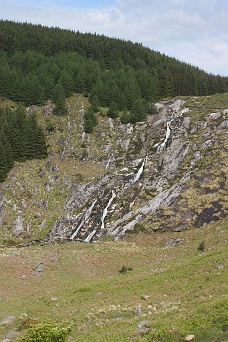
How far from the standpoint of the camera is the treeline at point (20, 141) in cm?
6519

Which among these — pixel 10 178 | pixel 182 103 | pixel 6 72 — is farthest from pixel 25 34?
pixel 10 178

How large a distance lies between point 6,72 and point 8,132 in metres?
29.1

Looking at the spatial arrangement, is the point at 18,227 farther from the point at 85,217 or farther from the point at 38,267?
the point at 38,267

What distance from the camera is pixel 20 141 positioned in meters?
68.1

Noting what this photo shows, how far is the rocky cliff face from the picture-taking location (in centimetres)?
4916

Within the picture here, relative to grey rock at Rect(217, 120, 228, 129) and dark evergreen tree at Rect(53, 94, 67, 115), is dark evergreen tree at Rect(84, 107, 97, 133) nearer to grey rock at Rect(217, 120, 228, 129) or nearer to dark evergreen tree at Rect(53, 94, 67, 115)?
dark evergreen tree at Rect(53, 94, 67, 115)

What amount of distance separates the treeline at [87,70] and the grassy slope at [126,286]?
4900 centimetres

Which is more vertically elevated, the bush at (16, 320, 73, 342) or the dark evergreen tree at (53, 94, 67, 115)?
the dark evergreen tree at (53, 94, 67, 115)

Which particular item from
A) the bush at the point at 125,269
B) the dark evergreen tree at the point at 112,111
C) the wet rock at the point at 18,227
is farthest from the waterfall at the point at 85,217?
the dark evergreen tree at the point at 112,111

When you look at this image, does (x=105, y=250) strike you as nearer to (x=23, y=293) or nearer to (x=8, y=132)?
(x=23, y=293)

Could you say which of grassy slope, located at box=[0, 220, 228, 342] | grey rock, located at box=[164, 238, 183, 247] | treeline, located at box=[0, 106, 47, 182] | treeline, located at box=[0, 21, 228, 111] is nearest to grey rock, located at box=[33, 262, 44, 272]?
grassy slope, located at box=[0, 220, 228, 342]

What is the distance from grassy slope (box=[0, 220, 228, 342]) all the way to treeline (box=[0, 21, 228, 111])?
4900 cm

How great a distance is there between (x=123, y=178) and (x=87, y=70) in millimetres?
48185

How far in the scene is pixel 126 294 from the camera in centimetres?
2752
